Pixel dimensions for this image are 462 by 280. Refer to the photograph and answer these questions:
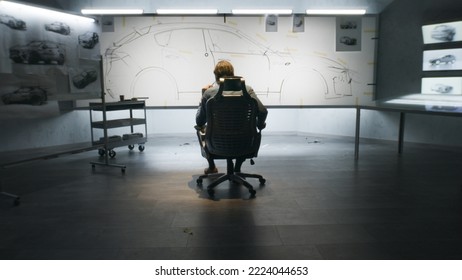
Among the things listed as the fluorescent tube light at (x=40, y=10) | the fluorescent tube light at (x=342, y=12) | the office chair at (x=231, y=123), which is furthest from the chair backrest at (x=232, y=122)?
the fluorescent tube light at (x=342, y=12)

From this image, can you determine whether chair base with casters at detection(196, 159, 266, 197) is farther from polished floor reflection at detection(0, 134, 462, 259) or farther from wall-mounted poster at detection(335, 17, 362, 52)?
wall-mounted poster at detection(335, 17, 362, 52)

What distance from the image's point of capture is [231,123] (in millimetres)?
2898

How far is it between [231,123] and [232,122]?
0.01 metres

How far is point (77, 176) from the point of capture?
3.83 metres

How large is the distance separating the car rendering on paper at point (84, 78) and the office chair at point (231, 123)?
177 cm

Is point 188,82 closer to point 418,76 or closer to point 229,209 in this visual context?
point 229,209

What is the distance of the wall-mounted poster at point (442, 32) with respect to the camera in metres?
4.67

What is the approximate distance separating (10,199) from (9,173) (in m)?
1.13

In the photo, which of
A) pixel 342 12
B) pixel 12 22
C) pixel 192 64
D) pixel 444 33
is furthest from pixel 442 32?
pixel 12 22

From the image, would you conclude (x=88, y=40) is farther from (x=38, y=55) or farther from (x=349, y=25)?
(x=349, y=25)

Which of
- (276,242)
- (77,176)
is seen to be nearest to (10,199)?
(77,176)

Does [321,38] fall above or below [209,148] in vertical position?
above

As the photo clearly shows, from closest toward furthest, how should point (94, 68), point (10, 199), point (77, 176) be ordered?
point (10, 199) → point (77, 176) → point (94, 68)

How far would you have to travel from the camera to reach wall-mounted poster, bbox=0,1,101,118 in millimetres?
3094
